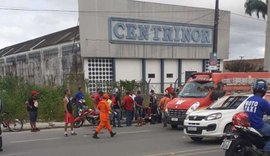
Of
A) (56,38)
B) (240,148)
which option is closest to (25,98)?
(240,148)

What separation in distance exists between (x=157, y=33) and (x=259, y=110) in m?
25.8

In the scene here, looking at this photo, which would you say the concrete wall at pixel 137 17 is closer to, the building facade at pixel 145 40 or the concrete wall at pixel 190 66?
the building facade at pixel 145 40

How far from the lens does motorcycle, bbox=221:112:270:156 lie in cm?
752

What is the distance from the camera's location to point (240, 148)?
303 inches

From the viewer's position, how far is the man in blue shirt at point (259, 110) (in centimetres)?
734

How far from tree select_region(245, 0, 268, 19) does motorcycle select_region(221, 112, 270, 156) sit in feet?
104

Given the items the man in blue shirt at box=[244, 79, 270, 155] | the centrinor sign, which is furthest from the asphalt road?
the centrinor sign

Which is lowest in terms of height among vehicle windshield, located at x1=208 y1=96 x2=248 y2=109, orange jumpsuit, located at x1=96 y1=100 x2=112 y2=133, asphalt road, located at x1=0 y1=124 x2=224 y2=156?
asphalt road, located at x1=0 y1=124 x2=224 y2=156

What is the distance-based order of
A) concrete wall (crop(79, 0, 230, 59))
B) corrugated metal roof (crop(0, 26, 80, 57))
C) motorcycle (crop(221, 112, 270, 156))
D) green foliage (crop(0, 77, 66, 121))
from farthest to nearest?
1. corrugated metal roof (crop(0, 26, 80, 57))
2. concrete wall (crop(79, 0, 230, 59))
3. green foliage (crop(0, 77, 66, 121))
4. motorcycle (crop(221, 112, 270, 156))

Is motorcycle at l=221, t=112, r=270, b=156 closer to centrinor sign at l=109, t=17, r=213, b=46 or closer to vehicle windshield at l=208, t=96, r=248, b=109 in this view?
vehicle windshield at l=208, t=96, r=248, b=109

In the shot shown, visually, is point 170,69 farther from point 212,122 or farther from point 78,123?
point 212,122

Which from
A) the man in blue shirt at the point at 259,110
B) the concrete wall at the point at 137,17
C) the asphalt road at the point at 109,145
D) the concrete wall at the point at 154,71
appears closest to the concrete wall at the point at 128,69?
the concrete wall at the point at 137,17

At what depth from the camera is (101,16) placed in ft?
95.6

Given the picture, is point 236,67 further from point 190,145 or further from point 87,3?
point 190,145
